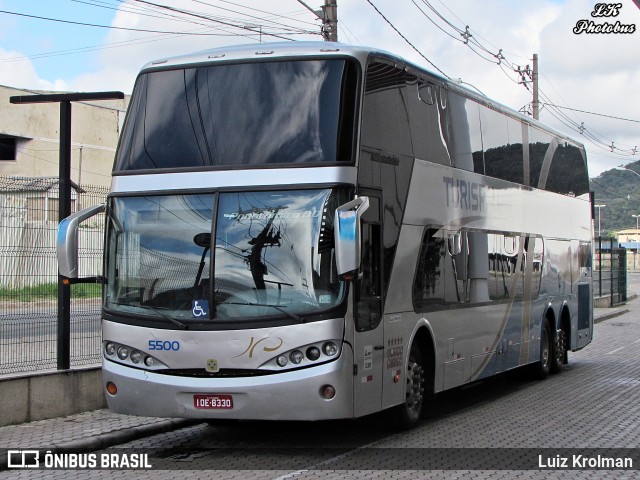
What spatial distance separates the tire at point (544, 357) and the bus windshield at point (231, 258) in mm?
9114

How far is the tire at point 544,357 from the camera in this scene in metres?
17.8

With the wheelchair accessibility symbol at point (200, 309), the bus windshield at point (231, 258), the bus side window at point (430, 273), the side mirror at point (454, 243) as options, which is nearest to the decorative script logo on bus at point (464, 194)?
the side mirror at point (454, 243)

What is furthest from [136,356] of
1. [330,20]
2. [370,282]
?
[330,20]

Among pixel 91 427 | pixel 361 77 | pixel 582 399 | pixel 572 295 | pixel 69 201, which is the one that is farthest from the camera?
pixel 572 295

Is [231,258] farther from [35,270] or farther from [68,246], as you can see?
[35,270]

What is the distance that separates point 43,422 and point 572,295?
11.6 meters

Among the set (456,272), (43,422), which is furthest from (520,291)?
(43,422)

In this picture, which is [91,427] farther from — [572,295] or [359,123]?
[572,295]

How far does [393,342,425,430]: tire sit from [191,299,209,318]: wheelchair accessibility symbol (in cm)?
276

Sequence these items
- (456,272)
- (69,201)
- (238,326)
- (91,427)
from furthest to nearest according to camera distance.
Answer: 1. (456,272)
2. (69,201)
3. (91,427)
4. (238,326)

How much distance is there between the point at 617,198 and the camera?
158500 mm

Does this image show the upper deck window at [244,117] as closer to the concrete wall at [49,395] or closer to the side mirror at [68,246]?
the side mirror at [68,246]

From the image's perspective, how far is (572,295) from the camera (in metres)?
19.8

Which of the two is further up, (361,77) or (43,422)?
(361,77)
